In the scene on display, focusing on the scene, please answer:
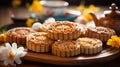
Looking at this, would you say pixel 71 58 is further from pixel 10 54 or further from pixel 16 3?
pixel 16 3

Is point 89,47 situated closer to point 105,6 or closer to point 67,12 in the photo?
point 67,12

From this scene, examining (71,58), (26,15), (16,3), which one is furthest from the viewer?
(16,3)

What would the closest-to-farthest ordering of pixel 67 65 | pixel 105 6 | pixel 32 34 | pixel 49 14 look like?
pixel 67 65
pixel 32 34
pixel 49 14
pixel 105 6

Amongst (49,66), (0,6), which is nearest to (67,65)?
(49,66)

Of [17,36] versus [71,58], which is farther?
[17,36]

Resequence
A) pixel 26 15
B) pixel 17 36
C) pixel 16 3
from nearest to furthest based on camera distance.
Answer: pixel 17 36 → pixel 26 15 → pixel 16 3

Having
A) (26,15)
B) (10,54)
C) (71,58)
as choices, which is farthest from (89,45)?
(26,15)

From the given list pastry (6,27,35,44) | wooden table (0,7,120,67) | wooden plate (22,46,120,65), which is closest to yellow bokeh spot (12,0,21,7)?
wooden table (0,7,120,67)

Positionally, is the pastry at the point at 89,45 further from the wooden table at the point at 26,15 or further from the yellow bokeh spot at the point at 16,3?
the yellow bokeh spot at the point at 16,3

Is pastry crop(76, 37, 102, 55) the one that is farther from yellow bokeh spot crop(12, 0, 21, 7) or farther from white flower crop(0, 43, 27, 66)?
yellow bokeh spot crop(12, 0, 21, 7)
